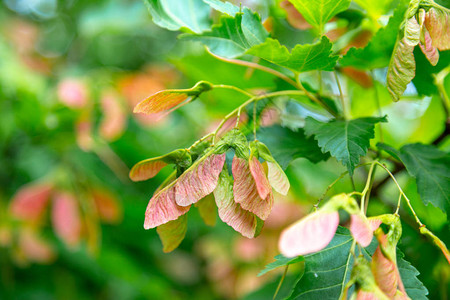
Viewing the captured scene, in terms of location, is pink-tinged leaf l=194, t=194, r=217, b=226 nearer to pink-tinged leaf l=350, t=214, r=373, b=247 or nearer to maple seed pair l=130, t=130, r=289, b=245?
maple seed pair l=130, t=130, r=289, b=245

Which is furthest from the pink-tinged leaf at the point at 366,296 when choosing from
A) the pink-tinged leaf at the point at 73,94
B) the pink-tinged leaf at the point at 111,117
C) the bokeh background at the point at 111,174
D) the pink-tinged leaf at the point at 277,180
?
the pink-tinged leaf at the point at 73,94

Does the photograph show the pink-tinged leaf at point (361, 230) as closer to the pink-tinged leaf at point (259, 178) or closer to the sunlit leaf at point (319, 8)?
the pink-tinged leaf at point (259, 178)

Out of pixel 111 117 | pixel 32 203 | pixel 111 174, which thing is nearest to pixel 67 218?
pixel 32 203

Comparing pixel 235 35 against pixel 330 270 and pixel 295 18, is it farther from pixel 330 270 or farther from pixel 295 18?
pixel 330 270

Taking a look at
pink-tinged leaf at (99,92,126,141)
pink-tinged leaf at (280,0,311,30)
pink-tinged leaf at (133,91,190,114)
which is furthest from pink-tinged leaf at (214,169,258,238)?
pink-tinged leaf at (99,92,126,141)

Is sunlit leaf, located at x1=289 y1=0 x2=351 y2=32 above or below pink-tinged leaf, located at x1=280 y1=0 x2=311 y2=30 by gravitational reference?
above

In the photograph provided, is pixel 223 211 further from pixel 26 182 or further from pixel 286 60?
pixel 26 182
